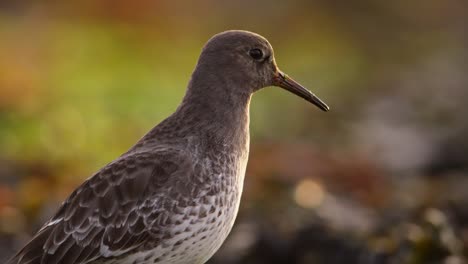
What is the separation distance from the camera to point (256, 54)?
9039 mm

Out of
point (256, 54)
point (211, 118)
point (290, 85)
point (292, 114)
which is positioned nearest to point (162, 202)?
point (211, 118)

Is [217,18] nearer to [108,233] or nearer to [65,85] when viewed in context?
[65,85]

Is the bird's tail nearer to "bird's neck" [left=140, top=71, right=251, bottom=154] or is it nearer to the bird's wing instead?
the bird's wing

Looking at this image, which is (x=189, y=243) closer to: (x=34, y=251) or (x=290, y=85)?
(x=34, y=251)

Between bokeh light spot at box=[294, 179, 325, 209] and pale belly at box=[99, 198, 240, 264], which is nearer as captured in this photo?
pale belly at box=[99, 198, 240, 264]

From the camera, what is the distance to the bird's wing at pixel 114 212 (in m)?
8.16

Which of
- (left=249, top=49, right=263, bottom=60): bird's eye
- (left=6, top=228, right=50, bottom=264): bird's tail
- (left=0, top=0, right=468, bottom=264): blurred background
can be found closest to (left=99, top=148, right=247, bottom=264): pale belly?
(left=6, top=228, right=50, bottom=264): bird's tail

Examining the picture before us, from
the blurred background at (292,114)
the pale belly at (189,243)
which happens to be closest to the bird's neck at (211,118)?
the pale belly at (189,243)

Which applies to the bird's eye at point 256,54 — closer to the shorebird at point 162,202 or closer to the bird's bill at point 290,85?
the bird's bill at point 290,85

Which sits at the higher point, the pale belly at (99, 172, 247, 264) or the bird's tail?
the pale belly at (99, 172, 247, 264)

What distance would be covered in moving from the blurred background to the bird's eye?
2.68 m

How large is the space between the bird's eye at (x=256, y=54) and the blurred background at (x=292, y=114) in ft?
8.80

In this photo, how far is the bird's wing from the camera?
816 cm

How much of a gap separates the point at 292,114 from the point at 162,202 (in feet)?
47.0
